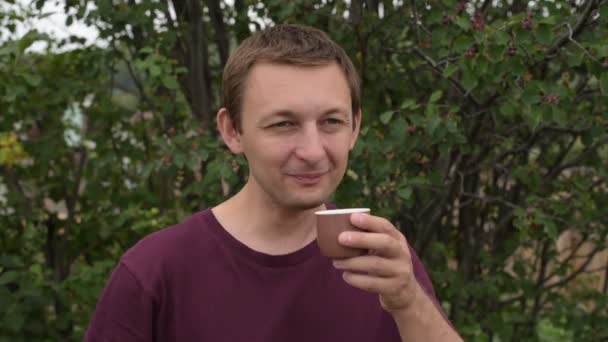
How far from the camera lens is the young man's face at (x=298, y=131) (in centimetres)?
182

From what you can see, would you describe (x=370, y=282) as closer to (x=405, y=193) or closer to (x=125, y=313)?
(x=125, y=313)

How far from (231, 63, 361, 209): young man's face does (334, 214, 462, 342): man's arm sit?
0.75 feet

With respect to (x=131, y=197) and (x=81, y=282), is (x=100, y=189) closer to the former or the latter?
(x=131, y=197)

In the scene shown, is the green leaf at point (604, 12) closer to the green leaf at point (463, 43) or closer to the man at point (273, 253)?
the green leaf at point (463, 43)

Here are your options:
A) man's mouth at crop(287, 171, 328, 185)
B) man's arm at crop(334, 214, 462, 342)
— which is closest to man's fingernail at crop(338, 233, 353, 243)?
man's arm at crop(334, 214, 462, 342)

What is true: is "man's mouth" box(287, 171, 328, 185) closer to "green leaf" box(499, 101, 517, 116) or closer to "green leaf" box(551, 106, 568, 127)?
"green leaf" box(551, 106, 568, 127)

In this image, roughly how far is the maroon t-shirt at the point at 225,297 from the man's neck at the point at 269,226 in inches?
1.2

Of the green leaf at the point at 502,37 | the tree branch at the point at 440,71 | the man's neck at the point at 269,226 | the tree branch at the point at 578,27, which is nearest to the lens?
the man's neck at the point at 269,226

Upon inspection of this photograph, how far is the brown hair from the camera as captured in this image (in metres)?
1.88

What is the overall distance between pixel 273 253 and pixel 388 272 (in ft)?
1.37

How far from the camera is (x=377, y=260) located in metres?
1.68

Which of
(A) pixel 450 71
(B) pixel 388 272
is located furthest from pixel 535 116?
(B) pixel 388 272

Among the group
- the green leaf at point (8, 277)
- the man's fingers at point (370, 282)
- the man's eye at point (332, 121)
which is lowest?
the green leaf at point (8, 277)

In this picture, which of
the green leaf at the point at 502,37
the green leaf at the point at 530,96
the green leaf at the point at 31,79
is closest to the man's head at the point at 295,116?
the green leaf at the point at 502,37
